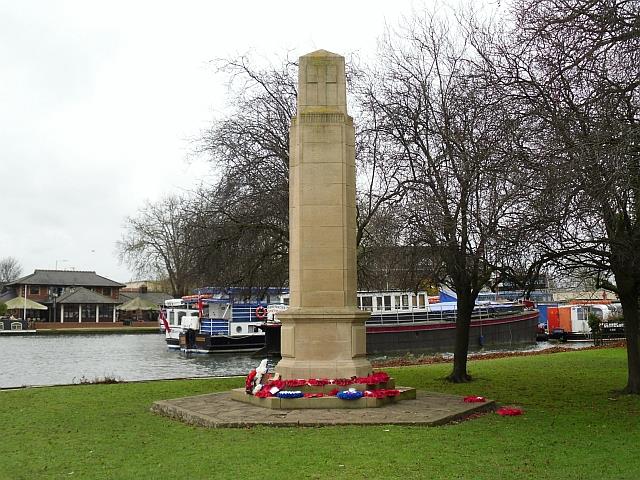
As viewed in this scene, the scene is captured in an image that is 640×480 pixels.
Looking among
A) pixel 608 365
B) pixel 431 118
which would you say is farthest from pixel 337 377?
pixel 608 365

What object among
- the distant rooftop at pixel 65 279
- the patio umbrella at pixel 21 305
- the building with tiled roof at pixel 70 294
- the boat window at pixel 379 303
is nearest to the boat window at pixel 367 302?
the boat window at pixel 379 303

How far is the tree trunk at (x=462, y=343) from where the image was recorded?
18062mm

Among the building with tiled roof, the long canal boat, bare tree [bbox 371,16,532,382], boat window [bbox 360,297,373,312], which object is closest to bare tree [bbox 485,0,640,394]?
bare tree [bbox 371,16,532,382]

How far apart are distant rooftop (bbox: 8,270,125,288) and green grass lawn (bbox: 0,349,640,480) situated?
245 ft

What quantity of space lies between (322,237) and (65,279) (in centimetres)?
7934

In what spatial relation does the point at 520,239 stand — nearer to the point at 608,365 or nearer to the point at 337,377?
the point at 337,377

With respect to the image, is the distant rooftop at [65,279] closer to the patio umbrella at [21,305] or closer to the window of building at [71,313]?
the patio umbrella at [21,305]

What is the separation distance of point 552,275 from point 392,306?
30.5m

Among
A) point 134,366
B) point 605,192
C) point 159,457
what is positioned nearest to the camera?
point 159,457

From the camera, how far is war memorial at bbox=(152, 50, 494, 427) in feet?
39.9

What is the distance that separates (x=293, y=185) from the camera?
13.6 metres

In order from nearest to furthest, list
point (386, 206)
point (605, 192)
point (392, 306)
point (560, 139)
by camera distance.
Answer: point (605, 192) < point (560, 139) < point (386, 206) < point (392, 306)

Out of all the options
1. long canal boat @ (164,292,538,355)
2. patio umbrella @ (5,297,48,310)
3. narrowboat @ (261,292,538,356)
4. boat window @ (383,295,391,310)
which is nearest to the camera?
narrowboat @ (261,292,538,356)

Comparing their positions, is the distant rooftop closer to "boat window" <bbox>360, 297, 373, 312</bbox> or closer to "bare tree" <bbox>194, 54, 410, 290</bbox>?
"boat window" <bbox>360, 297, 373, 312</bbox>
